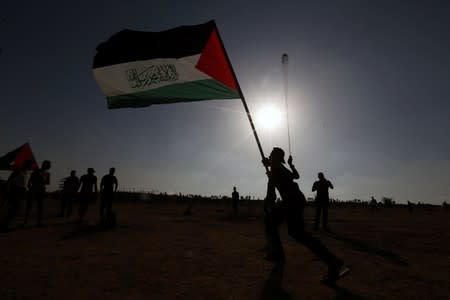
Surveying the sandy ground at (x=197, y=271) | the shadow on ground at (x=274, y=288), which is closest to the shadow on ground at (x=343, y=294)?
the sandy ground at (x=197, y=271)

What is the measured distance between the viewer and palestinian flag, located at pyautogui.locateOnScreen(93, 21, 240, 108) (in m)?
6.28

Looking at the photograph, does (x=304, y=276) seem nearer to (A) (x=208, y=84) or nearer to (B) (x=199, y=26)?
(A) (x=208, y=84)

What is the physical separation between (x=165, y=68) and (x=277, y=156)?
3.94 metres

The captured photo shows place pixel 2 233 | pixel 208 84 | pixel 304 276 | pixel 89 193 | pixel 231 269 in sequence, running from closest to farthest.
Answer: pixel 304 276
pixel 231 269
pixel 208 84
pixel 2 233
pixel 89 193

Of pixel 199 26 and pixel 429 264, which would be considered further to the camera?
pixel 199 26

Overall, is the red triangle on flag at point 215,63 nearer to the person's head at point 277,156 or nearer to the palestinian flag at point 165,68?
the palestinian flag at point 165,68

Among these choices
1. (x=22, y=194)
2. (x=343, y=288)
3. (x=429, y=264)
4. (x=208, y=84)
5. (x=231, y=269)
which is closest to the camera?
(x=343, y=288)

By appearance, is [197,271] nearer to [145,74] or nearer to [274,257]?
[274,257]

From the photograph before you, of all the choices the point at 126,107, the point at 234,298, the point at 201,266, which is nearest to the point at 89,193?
the point at 126,107

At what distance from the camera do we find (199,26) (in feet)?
22.0

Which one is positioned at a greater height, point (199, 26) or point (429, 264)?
point (199, 26)

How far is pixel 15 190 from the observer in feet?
24.6

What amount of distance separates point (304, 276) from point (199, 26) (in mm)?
5783

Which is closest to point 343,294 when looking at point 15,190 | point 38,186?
point 15,190
